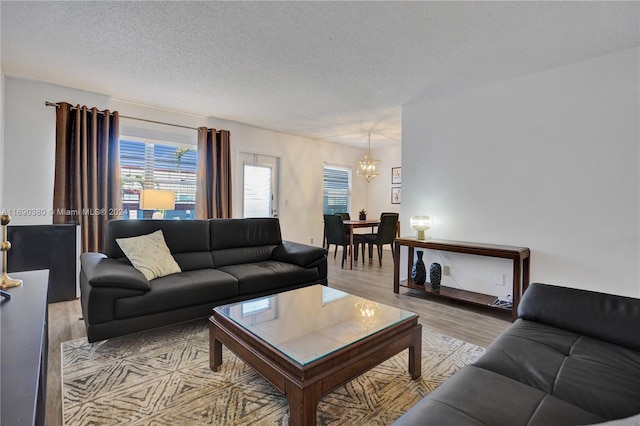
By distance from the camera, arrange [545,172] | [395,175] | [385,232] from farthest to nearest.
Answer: [395,175], [385,232], [545,172]

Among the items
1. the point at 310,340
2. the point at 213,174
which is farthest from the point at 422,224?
the point at 213,174

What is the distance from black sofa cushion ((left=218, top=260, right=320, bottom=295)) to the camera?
2.87 meters

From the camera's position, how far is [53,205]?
11.7 feet

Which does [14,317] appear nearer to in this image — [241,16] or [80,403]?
[80,403]

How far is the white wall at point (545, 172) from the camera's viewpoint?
2.71 m

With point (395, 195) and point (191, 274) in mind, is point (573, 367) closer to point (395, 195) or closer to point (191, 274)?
point (191, 274)

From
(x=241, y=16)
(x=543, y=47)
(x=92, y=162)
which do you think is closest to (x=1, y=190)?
(x=92, y=162)

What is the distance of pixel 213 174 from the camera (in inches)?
191

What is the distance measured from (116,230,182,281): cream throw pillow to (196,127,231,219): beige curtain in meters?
1.90

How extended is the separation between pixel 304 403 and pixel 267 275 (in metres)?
1.75

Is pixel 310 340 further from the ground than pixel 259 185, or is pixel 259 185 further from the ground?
pixel 259 185

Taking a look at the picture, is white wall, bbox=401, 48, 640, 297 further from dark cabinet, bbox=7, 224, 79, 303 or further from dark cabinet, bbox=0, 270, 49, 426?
dark cabinet, bbox=7, 224, 79, 303

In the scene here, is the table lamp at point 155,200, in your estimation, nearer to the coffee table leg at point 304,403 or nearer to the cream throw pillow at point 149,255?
the cream throw pillow at point 149,255

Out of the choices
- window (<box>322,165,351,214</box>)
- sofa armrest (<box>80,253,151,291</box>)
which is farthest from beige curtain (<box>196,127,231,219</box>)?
window (<box>322,165,351,214</box>)
